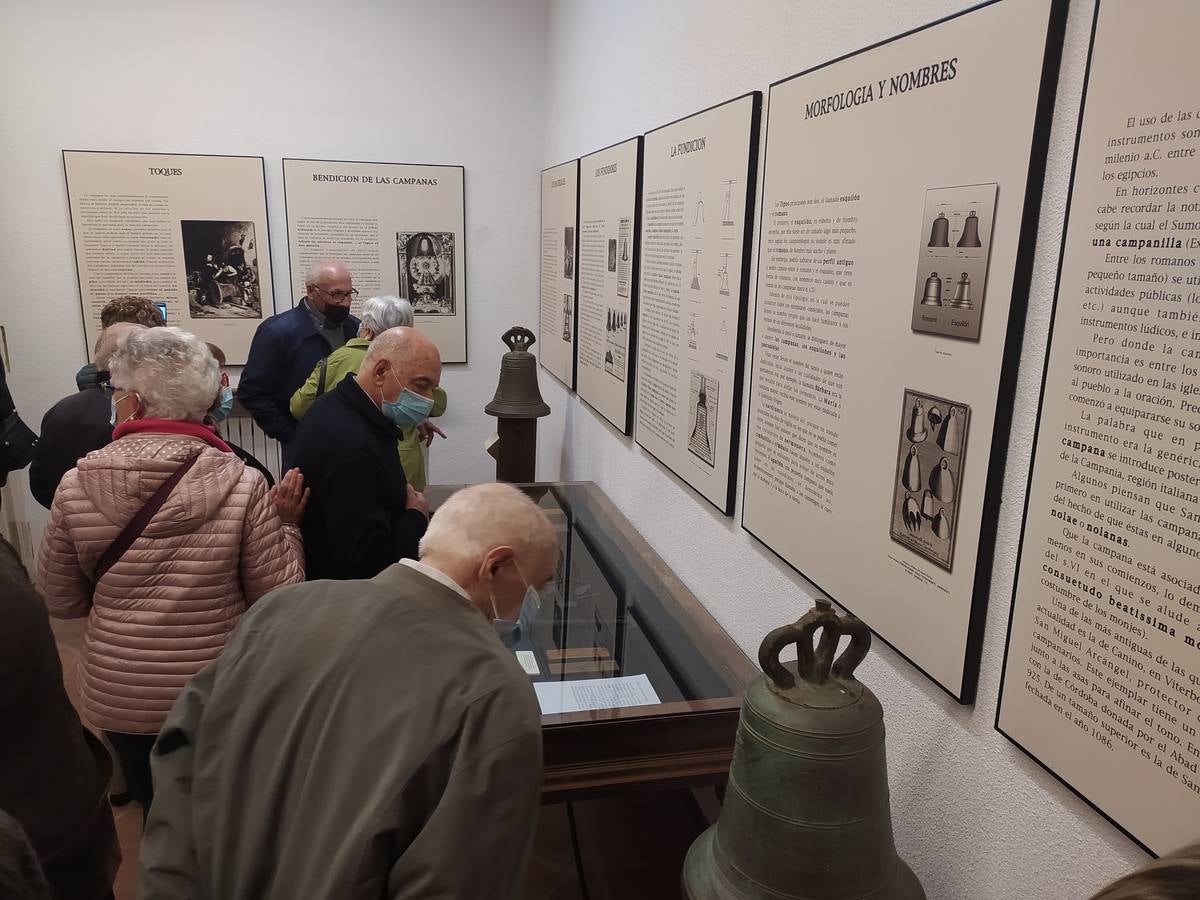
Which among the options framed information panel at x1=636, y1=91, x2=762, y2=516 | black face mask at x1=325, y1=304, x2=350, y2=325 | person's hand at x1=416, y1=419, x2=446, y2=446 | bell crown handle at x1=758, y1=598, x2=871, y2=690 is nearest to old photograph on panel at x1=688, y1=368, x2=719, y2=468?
framed information panel at x1=636, y1=91, x2=762, y2=516

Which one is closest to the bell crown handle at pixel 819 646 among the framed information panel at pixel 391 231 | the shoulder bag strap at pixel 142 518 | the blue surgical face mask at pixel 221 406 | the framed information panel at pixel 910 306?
the framed information panel at pixel 910 306

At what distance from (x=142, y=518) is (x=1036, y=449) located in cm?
189

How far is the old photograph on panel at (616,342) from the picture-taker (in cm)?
334

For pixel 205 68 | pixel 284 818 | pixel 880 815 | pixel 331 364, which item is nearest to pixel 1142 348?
pixel 880 815

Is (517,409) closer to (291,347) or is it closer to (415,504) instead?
(291,347)

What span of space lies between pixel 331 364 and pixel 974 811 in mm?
3305

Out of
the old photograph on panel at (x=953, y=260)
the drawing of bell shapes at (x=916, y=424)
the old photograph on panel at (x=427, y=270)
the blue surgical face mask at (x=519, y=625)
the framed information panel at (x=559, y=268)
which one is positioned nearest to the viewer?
the old photograph on panel at (x=953, y=260)

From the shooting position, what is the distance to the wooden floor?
278cm

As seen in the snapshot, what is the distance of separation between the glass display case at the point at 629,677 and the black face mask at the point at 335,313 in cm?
223

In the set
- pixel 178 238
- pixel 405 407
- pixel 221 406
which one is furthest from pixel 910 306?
pixel 178 238

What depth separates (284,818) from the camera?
1.34 m

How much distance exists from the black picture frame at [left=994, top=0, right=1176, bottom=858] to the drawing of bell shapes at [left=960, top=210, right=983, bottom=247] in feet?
0.51

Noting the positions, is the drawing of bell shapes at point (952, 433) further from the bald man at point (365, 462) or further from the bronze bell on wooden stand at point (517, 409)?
the bronze bell on wooden stand at point (517, 409)

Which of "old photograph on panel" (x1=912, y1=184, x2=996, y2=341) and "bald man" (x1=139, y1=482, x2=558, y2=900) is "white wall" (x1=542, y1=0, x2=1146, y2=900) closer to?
"old photograph on panel" (x1=912, y1=184, x2=996, y2=341)
